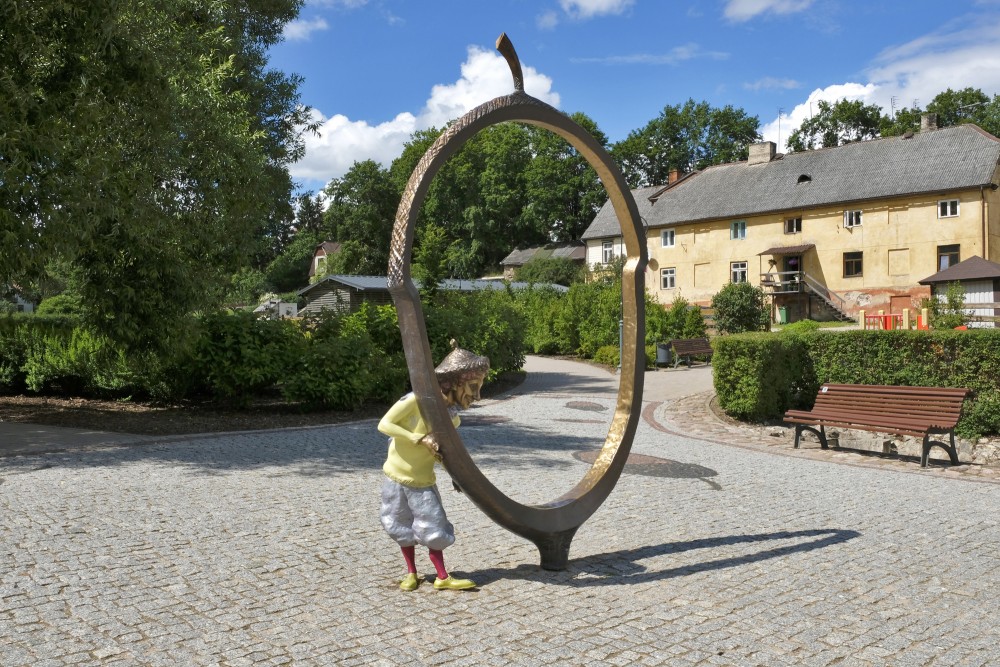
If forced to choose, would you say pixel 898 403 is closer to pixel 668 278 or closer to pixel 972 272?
pixel 972 272

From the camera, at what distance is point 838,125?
66.4m

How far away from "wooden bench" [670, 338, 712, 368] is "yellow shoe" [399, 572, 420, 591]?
2103 cm

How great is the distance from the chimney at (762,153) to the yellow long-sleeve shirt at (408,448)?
1824 inches

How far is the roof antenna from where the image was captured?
547 cm

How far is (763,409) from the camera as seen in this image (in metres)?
13.5

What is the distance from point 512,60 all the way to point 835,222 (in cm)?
3940

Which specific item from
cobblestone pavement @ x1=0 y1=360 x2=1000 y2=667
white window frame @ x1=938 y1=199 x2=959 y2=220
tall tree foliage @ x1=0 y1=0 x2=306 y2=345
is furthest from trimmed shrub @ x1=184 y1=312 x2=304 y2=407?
white window frame @ x1=938 y1=199 x2=959 y2=220

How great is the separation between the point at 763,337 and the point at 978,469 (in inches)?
169

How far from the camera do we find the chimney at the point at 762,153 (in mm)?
47156

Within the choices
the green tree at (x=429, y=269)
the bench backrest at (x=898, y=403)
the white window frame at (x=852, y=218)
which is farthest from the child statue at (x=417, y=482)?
the white window frame at (x=852, y=218)

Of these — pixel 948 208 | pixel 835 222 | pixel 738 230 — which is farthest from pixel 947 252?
pixel 738 230

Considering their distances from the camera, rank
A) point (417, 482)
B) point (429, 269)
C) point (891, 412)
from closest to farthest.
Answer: point (417, 482) < point (891, 412) < point (429, 269)

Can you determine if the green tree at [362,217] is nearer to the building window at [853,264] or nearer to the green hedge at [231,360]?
the building window at [853,264]

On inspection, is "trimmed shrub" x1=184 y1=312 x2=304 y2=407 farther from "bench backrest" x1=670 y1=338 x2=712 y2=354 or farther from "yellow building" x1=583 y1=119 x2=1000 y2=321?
"yellow building" x1=583 y1=119 x2=1000 y2=321
